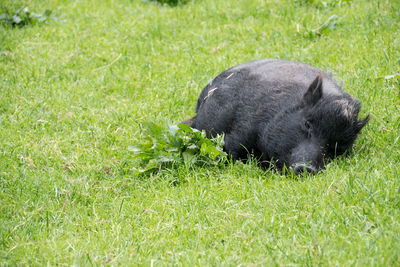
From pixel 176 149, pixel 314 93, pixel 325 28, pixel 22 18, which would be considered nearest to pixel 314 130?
pixel 314 93

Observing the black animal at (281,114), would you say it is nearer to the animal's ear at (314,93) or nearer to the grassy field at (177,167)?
the animal's ear at (314,93)

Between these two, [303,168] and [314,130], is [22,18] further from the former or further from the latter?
[303,168]

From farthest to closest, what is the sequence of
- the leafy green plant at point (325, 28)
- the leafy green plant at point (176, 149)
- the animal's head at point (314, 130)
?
the leafy green plant at point (325, 28) < the leafy green plant at point (176, 149) < the animal's head at point (314, 130)

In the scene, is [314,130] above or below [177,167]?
above

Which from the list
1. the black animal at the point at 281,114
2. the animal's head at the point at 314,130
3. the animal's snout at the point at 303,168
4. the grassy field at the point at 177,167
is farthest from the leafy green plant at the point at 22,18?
the animal's snout at the point at 303,168

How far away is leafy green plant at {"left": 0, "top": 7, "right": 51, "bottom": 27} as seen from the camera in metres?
8.78

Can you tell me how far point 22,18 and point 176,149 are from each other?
541cm

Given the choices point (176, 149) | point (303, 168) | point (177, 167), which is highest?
point (303, 168)

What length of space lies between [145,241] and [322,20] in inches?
216

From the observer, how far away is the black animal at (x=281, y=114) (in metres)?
4.54

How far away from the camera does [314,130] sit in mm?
4566

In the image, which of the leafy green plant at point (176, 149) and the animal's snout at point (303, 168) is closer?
the animal's snout at point (303, 168)

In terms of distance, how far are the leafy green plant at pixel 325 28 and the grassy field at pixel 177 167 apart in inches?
1.6

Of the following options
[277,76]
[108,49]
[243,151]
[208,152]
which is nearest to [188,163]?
[208,152]
